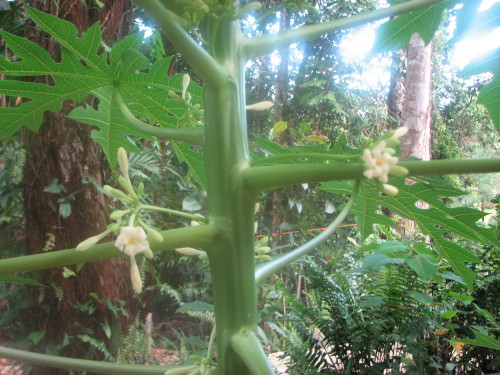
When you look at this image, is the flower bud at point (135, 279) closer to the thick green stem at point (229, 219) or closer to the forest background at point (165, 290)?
the thick green stem at point (229, 219)

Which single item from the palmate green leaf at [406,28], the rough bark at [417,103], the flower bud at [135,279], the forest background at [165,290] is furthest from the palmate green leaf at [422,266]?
the rough bark at [417,103]

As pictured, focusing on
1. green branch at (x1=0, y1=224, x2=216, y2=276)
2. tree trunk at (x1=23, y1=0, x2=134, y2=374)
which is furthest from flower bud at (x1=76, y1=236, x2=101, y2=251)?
tree trunk at (x1=23, y1=0, x2=134, y2=374)

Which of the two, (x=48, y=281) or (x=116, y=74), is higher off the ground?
(x=116, y=74)

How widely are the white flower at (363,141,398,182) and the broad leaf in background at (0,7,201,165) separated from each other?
9.5 inches

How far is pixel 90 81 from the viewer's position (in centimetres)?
57

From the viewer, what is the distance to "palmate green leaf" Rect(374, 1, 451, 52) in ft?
2.02

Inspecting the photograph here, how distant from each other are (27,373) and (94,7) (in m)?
1.40

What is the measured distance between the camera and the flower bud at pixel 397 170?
286 millimetres

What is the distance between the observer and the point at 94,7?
5.28ft

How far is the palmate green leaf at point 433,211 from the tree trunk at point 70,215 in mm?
1216

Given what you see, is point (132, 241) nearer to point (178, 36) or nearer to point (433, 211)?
point (178, 36)

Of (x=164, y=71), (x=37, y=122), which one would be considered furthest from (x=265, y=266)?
(x=37, y=122)

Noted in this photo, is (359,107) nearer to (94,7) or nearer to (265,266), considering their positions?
(94,7)

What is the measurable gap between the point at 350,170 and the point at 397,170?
31mm
